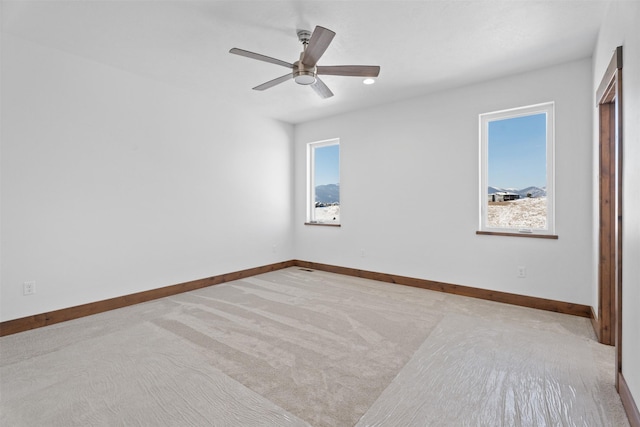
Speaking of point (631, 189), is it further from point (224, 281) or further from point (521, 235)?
point (224, 281)

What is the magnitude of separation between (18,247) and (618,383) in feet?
15.5

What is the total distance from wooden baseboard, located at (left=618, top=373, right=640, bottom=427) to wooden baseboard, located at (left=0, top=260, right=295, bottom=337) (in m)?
4.22

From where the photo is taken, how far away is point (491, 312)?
10.7ft

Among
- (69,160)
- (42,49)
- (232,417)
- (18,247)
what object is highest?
(42,49)

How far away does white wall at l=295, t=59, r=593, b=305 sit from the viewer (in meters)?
3.18

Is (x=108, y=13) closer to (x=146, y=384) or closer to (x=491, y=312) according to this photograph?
(x=146, y=384)

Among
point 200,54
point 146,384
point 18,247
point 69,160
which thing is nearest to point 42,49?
point 69,160

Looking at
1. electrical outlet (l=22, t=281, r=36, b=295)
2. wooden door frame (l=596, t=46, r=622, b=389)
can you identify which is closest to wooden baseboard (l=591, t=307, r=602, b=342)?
wooden door frame (l=596, t=46, r=622, b=389)

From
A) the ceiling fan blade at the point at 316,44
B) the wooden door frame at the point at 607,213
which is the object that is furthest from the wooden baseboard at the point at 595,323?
the ceiling fan blade at the point at 316,44

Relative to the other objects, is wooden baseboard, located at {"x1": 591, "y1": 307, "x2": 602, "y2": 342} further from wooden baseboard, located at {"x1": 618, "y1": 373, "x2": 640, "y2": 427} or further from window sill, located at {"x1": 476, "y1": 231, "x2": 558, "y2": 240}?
wooden baseboard, located at {"x1": 618, "y1": 373, "x2": 640, "y2": 427}

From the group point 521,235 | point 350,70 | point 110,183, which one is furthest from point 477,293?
point 110,183

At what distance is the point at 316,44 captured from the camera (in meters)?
2.28

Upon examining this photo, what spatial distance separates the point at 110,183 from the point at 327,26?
2821mm

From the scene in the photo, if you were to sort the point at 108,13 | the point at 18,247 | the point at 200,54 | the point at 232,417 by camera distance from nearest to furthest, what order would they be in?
the point at 232,417 < the point at 108,13 < the point at 18,247 < the point at 200,54
